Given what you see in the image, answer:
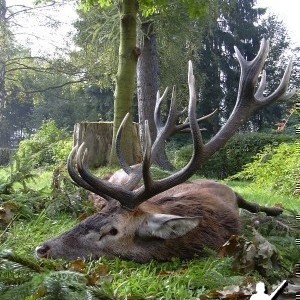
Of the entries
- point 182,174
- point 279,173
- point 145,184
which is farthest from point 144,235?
point 279,173

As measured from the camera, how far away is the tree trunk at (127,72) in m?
8.52

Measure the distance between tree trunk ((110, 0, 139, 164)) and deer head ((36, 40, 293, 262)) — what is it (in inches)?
170

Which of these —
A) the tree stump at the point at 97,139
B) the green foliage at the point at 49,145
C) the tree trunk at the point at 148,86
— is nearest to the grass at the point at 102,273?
the tree stump at the point at 97,139

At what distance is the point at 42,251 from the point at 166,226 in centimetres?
80

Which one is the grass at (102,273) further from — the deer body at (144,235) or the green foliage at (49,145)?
the green foliage at (49,145)

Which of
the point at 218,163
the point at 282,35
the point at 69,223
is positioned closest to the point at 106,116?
the point at 282,35

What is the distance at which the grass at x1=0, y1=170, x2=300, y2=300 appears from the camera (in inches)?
86.2

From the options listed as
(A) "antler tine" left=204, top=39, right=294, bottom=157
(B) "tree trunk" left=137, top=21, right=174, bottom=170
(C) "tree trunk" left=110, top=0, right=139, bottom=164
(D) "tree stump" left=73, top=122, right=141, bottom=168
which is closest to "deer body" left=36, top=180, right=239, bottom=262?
(A) "antler tine" left=204, top=39, right=294, bottom=157

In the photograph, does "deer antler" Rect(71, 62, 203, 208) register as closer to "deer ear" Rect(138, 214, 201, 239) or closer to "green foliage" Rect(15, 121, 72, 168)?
"deer ear" Rect(138, 214, 201, 239)

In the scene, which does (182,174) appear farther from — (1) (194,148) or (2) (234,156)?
(2) (234,156)

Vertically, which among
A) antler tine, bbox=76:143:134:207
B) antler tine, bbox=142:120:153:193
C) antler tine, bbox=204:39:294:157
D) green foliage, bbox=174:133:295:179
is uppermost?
antler tine, bbox=204:39:294:157

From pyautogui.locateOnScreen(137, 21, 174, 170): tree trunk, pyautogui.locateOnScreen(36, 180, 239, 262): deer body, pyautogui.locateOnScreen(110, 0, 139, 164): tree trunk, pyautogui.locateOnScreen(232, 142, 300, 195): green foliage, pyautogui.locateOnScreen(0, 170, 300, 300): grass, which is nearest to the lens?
pyautogui.locateOnScreen(0, 170, 300, 300): grass

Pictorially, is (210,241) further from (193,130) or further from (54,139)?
(54,139)

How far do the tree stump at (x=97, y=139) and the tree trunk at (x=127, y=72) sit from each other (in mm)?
182
